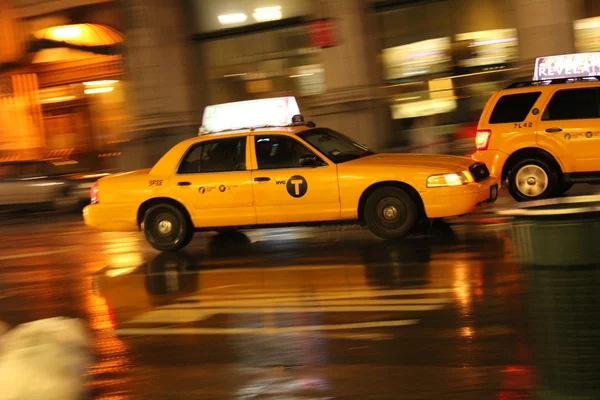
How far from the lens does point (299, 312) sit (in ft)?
25.3

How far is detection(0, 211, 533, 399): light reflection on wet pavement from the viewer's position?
5742 millimetres

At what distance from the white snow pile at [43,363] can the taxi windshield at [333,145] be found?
20.3 ft

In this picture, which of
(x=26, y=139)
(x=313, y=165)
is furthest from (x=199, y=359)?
(x=26, y=139)

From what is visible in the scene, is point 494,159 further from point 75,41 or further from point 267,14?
point 75,41

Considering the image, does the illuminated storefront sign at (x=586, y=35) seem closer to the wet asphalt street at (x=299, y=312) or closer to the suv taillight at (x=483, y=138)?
the suv taillight at (x=483, y=138)

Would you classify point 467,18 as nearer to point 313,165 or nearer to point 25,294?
point 313,165

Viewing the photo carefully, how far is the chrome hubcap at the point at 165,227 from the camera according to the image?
1191 cm

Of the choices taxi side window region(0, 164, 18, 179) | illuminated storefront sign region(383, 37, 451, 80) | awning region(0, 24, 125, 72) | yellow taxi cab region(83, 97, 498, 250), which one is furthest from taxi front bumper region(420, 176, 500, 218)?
awning region(0, 24, 125, 72)

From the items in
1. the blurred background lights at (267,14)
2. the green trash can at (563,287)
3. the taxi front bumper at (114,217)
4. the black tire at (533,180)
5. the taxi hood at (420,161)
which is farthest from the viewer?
the blurred background lights at (267,14)

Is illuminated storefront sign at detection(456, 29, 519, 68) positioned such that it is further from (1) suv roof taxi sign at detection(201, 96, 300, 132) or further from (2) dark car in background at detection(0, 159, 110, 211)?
(2) dark car in background at detection(0, 159, 110, 211)

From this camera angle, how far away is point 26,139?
26.2m

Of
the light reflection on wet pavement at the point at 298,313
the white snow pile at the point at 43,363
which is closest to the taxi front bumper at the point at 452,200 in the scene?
the light reflection on wet pavement at the point at 298,313

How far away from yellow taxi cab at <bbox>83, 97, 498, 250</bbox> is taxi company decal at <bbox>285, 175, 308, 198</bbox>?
13mm

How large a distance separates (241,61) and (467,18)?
6.09 meters
